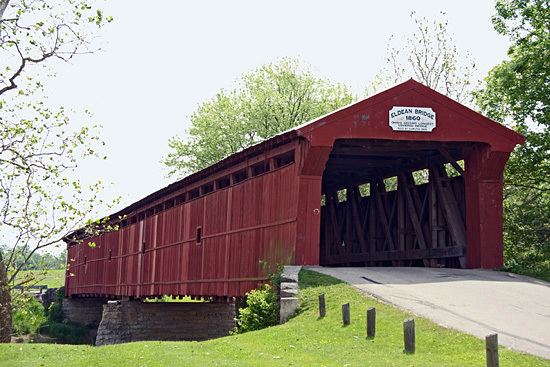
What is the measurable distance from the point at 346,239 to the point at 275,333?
1348cm

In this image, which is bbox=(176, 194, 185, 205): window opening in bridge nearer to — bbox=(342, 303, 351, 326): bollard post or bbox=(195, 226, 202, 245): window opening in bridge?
bbox=(195, 226, 202, 245): window opening in bridge

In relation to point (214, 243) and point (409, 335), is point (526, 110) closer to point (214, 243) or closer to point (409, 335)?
point (214, 243)

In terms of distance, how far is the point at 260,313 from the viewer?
50.1 ft

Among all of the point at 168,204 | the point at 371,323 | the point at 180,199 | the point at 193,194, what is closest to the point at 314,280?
the point at 371,323

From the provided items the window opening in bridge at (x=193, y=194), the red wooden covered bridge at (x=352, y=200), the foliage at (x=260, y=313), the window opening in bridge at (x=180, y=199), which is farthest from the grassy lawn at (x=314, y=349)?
the window opening in bridge at (x=180, y=199)

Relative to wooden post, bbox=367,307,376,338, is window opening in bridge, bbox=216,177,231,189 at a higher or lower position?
higher

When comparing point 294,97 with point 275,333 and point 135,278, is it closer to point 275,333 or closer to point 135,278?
point 135,278

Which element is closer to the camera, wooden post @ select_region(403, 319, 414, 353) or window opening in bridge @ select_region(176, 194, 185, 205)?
wooden post @ select_region(403, 319, 414, 353)

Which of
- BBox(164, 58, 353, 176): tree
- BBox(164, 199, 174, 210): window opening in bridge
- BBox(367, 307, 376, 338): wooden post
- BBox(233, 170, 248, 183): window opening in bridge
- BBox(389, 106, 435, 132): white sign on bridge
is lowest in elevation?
BBox(367, 307, 376, 338): wooden post

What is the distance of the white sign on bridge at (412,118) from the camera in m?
18.1

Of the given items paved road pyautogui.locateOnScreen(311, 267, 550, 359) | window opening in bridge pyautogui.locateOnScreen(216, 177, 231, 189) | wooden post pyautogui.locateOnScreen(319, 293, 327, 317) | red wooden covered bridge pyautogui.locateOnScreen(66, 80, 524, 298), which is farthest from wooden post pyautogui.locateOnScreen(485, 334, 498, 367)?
window opening in bridge pyautogui.locateOnScreen(216, 177, 231, 189)

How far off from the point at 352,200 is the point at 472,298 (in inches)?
467

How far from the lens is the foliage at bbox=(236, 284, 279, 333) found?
15.1 metres

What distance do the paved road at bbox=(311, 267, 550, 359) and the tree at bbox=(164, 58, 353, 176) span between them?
89.1 feet
